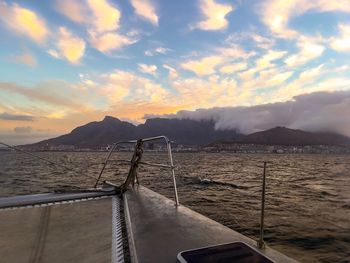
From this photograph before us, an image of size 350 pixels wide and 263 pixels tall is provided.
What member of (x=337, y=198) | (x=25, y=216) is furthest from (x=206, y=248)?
(x=337, y=198)

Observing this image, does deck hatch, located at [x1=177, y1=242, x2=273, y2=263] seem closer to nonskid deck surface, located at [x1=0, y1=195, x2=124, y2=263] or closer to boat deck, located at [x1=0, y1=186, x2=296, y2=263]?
→ boat deck, located at [x1=0, y1=186, x2=296, y2=263]

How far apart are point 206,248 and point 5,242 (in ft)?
10.3

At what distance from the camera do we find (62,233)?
16.6ft

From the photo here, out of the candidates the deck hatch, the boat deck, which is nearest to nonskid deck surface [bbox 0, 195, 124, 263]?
the boat deck

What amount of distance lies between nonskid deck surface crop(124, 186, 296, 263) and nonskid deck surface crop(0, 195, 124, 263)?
0.88 ft

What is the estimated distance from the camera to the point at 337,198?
17234 mm

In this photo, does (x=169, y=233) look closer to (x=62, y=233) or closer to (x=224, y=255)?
(x=224, y=255)

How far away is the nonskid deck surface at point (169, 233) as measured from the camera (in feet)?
12.3

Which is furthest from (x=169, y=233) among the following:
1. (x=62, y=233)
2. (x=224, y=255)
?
(x=62, y=233)

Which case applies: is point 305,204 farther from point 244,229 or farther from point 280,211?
point 244,229

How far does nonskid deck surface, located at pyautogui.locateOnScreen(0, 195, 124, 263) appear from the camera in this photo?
4.15 m

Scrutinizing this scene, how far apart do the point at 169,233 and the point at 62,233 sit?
1843mm

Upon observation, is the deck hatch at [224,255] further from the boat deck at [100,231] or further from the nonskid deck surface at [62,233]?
the nonskid deck surface at [62,233]

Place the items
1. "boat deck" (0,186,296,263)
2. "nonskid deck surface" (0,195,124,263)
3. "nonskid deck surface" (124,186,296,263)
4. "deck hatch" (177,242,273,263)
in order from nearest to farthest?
"deck hatch" (177,242,273,263) < "nonskid deck surface" (124,186,296,263) < "boat deck" (0,186,296,263) < "nonskid deck surface" (0,195,124,263)
